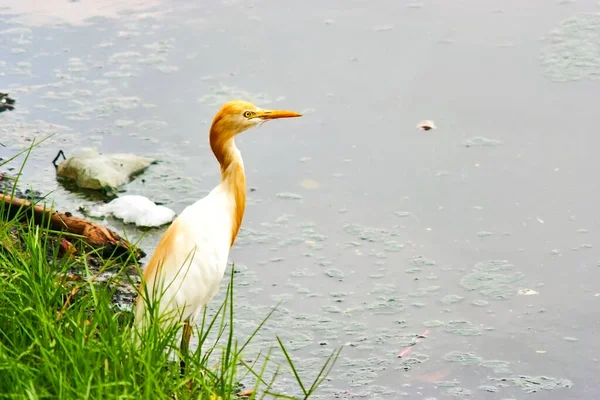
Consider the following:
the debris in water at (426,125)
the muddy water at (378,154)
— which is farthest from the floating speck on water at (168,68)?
the debris in water at (426,125)

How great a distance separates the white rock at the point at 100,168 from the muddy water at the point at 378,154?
79 millimetres

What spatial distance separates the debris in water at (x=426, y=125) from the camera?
18.6 feet

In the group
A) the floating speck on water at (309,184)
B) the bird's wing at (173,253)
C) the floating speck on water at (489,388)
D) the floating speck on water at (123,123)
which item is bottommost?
the floating speck on water at (489,388)

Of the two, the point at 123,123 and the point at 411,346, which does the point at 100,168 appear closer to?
the point at 123,123

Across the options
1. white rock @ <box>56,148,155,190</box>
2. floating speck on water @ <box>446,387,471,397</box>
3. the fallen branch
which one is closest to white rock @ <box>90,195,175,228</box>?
white rock @ <box>56,148,155,190</box>

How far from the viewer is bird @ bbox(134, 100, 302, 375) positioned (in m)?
3.92

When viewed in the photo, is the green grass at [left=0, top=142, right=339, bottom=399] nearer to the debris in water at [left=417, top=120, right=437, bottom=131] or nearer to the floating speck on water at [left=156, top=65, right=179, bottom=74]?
the debris in water at [left=417, top=120, right=437, bottom=131]

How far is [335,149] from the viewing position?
5.59 m

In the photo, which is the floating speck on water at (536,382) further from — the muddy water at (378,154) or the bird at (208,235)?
the bird at (208,235)

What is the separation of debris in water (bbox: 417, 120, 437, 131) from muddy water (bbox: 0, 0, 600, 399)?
0.18 feet

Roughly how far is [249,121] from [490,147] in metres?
1.79

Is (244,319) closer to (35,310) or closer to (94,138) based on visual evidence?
(35,310)

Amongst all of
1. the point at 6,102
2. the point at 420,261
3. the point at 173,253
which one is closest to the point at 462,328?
the point at 420,261

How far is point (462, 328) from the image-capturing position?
4281 mm
